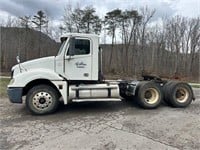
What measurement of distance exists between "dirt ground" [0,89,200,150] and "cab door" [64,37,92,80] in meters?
1.14

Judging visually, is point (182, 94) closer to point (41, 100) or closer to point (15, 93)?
point (41, 100)

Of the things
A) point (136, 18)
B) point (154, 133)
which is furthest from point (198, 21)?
point (154, 133)

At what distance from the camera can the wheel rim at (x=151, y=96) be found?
709 centimetres

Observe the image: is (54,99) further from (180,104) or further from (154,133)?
(180,104)

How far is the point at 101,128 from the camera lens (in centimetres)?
486

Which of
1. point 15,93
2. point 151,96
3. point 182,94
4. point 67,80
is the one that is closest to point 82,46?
point 67,80

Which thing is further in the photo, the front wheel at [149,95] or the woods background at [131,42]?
the woods background at [131,42]

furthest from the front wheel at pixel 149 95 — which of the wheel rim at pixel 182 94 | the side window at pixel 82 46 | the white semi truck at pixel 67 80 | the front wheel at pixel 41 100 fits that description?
the front wheel at pixel 41 100

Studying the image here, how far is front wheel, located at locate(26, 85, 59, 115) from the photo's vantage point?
19.7 ft

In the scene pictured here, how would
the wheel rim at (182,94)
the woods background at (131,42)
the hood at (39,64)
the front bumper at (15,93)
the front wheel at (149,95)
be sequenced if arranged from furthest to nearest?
the woods background at (131,42)
the wheel rim at (182,94)
the front wheel at (149,95)
the hood at (39,64)
the front bumper at (15,93)

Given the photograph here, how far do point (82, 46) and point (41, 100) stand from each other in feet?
6.59

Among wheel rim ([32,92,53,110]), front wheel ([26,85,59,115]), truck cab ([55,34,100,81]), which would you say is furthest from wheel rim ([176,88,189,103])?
wheel rim ([32,92,53,110])

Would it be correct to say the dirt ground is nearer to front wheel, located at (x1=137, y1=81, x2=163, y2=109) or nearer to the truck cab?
front wheel, located at (x1=137, y1=81, x2=163, y2=109)

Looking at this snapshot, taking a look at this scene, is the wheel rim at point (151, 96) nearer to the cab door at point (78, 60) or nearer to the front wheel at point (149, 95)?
the front wheel at point (149, 95)
